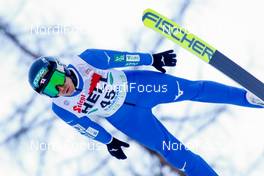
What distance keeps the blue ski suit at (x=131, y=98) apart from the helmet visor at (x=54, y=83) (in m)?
0.05

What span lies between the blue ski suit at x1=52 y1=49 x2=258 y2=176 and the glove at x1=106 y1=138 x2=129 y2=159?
32 millimetres

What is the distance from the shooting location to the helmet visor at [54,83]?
1329mm

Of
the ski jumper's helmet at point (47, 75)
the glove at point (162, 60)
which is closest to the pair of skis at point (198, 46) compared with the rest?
the glove at point (162, 60)

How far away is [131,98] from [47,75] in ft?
1.02

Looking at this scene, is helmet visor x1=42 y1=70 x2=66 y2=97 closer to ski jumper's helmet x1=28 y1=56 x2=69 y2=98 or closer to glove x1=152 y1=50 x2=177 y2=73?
ski jumper's helmet x1=28 y1=56 x2=69 y2=98

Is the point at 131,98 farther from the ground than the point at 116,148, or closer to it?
farther from the ground

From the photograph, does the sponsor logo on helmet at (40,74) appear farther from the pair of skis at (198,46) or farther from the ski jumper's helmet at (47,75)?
the pair of skis at (198,46)

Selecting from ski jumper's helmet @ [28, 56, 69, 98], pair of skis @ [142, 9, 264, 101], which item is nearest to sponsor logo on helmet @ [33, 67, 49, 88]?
ski jumper's helmet @ [28, 56, 69, 98]

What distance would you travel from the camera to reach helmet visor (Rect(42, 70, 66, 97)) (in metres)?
1.33

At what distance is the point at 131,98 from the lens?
1485 mm

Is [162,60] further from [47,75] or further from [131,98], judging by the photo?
[47,75]

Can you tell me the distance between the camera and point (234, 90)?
1490 mm

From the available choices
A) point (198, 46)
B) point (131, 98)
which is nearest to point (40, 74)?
point (131, 98)

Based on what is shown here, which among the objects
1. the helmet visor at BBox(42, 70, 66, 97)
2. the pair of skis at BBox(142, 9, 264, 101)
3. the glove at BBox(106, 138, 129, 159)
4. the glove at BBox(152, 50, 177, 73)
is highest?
the pair of skis at BBox(142, 9, 264, 101)
